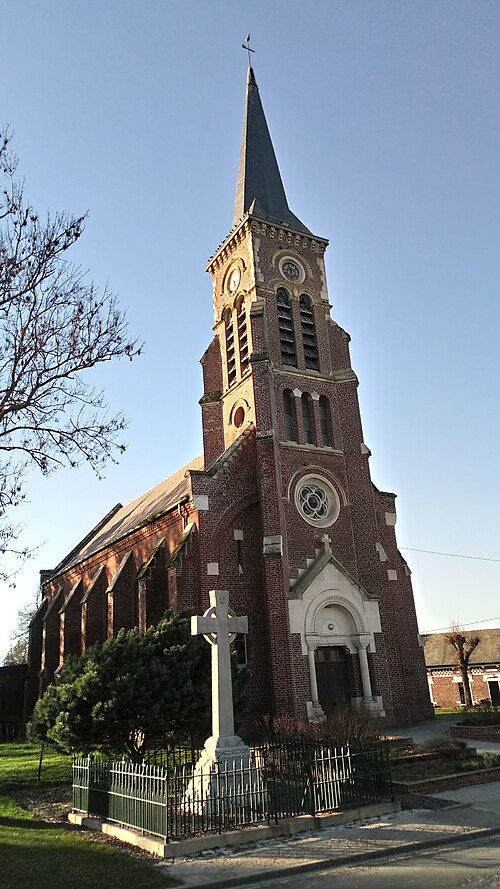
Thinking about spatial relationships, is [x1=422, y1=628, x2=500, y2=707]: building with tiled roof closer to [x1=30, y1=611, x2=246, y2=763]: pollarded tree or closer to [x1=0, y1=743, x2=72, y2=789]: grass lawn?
[x1=0, y1=743, x2=72, y2=789]: grass lawn

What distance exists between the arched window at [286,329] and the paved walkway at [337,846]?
1895 centimetres

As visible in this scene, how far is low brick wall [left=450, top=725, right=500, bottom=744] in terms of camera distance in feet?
61.4

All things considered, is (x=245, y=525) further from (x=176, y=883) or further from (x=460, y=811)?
(x=176, y=883)

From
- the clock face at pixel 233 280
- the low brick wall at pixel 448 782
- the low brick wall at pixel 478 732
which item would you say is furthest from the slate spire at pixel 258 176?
the low brick wall at pixel 448 782

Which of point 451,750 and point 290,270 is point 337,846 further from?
point 290,270

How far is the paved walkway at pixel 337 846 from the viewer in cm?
885

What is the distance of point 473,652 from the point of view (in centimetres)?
4500

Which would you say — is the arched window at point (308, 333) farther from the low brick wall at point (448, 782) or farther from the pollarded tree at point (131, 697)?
the low brick wall at point (448, 782)

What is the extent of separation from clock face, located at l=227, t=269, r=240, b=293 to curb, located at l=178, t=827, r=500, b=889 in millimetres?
23849

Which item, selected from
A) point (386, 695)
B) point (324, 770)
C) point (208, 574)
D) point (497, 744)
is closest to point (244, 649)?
point (208, 574)

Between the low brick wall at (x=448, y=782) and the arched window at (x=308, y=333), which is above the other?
the arched window at (x=308, y=333)

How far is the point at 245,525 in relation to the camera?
2456 cm

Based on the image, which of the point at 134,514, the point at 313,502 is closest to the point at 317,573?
the point at 313,502

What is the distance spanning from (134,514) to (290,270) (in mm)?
16440
